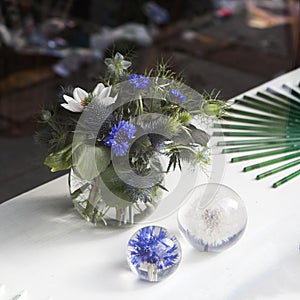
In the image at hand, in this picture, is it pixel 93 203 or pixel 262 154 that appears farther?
pixel 262 154

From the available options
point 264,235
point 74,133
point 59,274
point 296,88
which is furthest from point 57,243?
point 296,88

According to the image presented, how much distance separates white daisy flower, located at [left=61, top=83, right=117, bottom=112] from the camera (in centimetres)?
101

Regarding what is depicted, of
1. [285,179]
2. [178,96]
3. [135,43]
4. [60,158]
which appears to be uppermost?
[178,96]

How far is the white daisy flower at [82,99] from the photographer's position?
1009mm

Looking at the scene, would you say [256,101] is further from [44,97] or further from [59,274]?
[44,97]

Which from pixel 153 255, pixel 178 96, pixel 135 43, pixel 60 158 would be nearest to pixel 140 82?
pixel 178 96

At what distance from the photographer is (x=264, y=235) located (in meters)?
1.13

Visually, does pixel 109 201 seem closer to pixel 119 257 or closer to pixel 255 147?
pixel 119 257

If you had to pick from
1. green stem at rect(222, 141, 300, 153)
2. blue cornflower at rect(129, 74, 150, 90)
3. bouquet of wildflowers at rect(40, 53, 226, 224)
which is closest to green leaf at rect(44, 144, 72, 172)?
bouquet of wildflowers at rect(40, 53, 226, 224)

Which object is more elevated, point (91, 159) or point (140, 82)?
point (140, 82)

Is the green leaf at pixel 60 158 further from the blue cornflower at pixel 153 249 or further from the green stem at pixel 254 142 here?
the green stem at pixel 254 142

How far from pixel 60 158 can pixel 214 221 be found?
0.28 metres

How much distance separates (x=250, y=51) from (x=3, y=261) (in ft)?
7.78

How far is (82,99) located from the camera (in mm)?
1016
